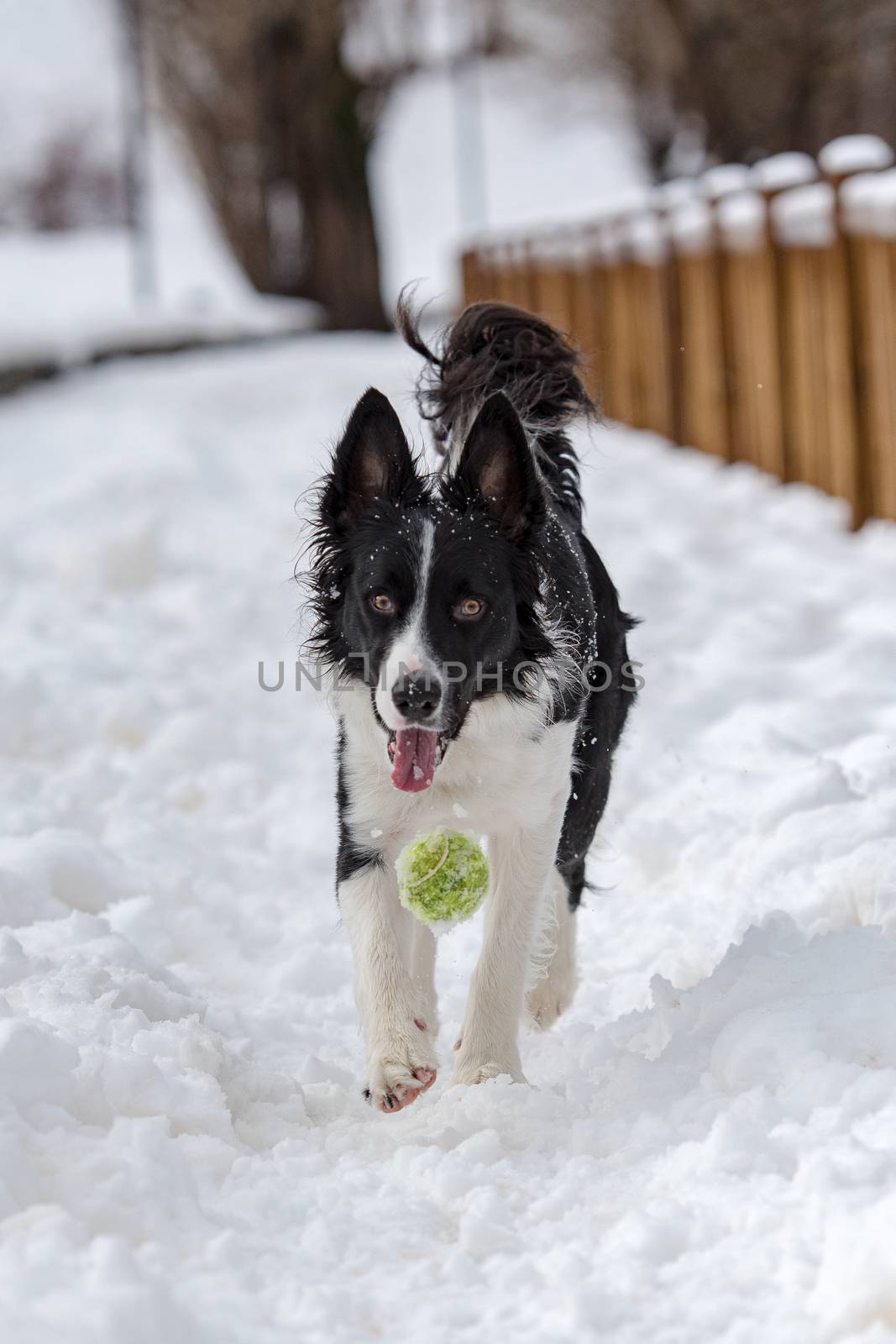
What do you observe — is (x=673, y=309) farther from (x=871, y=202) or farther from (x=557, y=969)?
(x=557, y=969)

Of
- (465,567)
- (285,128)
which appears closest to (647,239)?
(465,567)

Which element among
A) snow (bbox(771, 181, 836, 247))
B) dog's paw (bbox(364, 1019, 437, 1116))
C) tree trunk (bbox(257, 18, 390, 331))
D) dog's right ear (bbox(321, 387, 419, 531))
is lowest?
dog's paw (bbox(364, 1019, 437, 1116))

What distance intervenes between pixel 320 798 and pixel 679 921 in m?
1.97

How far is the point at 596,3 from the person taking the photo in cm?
2884

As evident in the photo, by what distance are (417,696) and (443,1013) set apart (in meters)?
1.50

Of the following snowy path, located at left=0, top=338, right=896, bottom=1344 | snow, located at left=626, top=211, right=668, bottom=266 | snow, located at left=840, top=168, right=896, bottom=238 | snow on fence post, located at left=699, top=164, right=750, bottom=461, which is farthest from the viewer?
snow, located at left=626, top=211, right=668, bottom=266

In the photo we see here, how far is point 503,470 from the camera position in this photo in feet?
13.2

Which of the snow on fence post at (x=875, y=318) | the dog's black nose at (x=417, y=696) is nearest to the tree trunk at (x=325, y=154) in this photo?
the snow on fence post at (x=875, y=318)

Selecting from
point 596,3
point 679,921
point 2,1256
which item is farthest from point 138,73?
point 2,1256

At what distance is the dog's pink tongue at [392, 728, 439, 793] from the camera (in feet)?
12.3

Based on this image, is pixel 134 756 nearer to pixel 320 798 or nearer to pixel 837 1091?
pixel 320 798

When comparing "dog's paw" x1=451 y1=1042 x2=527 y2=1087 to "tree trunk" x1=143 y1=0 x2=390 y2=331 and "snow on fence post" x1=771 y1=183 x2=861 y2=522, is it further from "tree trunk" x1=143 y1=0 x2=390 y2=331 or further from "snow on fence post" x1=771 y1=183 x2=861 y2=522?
"tree trunk" x1=143 y1=0 x2=390 y2=331

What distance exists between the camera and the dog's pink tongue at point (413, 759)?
3.74 meters

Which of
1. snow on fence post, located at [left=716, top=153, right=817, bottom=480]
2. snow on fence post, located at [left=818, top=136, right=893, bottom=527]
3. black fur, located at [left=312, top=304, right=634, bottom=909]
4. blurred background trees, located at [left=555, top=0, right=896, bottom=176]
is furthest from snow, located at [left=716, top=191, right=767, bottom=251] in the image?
blurred background trees, located at [left=555, top=0, right=896, bottom=176]
